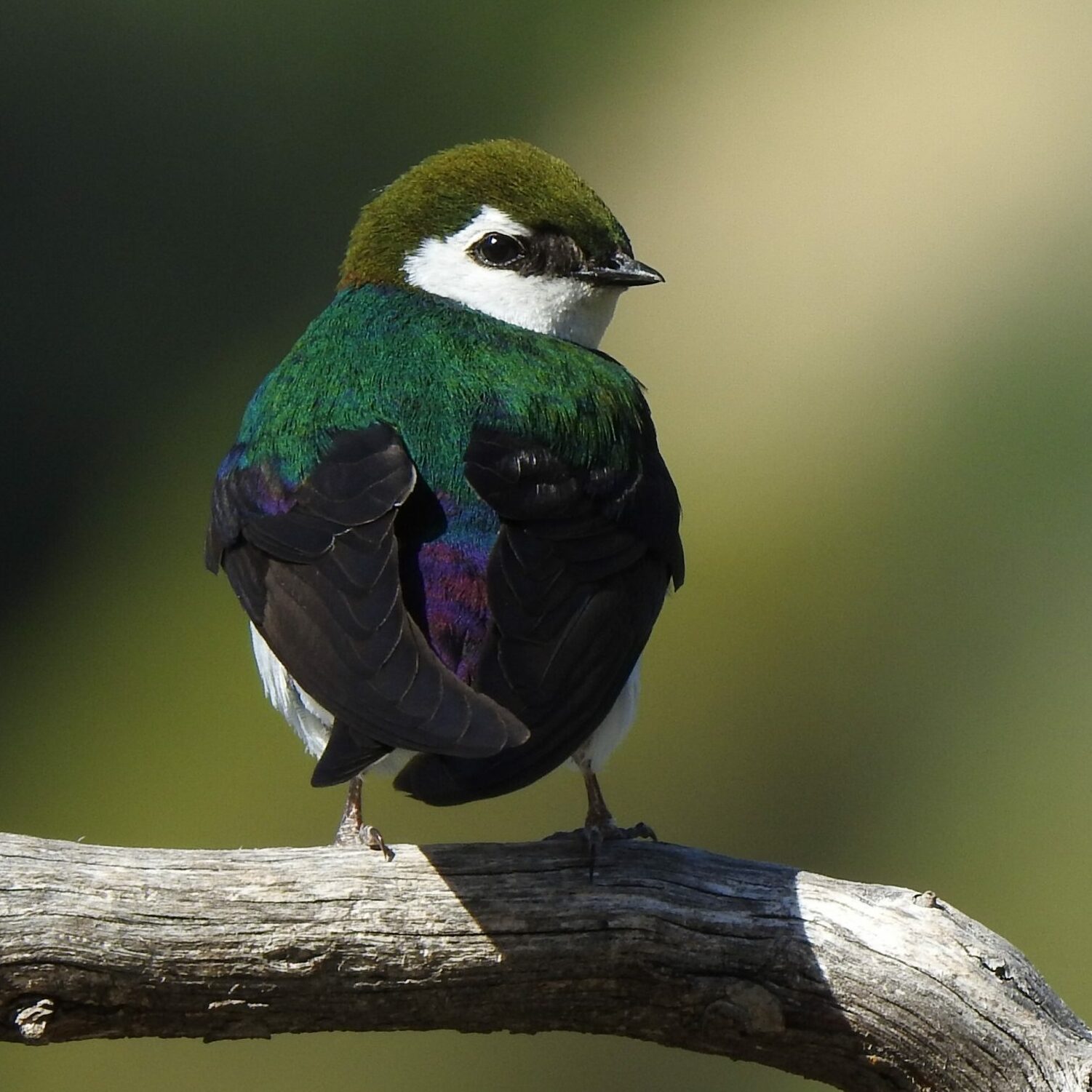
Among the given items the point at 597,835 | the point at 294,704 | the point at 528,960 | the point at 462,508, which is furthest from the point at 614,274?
the point at 528,960

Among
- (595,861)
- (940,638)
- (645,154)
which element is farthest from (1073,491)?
(595,861)

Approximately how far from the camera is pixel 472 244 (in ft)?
14.4

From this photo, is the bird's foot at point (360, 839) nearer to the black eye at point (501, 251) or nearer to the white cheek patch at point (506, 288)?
the white cheek patch at point (506, 288)

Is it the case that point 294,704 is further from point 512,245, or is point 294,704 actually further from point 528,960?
point 512,245

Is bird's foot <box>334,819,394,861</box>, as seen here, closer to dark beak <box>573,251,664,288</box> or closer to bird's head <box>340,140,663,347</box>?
bird's head <box>340,140,663,347</box>

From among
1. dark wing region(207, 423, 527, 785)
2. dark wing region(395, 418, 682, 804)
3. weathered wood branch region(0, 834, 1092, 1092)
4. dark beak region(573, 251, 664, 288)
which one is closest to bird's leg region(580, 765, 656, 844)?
weathered wood branch region(0, 834, 1092, 1092)

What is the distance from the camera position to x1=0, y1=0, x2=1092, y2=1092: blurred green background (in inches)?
292

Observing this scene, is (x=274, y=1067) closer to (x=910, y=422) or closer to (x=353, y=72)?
(x=910, y=422)

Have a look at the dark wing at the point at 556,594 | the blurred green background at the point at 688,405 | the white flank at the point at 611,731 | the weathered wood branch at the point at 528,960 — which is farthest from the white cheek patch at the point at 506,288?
the blurred green background at the point at 688,405

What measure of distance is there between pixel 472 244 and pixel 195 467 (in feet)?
16.3

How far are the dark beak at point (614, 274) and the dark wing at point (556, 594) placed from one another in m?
0.60

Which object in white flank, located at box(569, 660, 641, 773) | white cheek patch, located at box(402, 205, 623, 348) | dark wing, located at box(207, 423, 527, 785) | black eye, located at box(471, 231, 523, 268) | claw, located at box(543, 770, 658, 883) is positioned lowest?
claw, located at box(543, 770, 658, 883)

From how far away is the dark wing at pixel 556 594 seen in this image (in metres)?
3.01

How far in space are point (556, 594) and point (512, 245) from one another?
1.29 m
